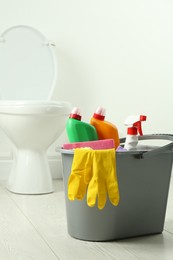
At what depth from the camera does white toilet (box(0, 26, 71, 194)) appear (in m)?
2.28

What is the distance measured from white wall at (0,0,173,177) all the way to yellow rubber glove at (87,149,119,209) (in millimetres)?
1467

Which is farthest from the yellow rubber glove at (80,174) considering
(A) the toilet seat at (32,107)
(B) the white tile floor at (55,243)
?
A: (A) the toilet seat at (32,107)

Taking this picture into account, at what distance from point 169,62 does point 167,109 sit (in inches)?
12.2

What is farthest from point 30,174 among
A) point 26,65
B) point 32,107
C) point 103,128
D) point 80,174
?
point 80,174

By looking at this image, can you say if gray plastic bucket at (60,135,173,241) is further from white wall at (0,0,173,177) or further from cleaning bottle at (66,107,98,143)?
white wall at (0,0,173,177)

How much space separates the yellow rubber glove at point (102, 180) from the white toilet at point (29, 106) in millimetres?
910

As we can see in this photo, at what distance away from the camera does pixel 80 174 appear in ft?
4.60

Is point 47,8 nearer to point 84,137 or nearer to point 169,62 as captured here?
point 169,62

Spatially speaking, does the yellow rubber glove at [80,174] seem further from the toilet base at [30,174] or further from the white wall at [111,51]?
the white wall at [111,51]

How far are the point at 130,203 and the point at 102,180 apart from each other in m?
0.16

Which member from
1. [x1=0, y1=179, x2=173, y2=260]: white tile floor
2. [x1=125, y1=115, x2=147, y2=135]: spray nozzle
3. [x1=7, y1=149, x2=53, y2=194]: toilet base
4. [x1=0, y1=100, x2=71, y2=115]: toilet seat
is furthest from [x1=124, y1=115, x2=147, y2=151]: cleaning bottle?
[x1=7, y1=149, x2=53, y2=194]: toilet base

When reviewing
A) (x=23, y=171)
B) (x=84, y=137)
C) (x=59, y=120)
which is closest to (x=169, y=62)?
(x=59, y=120)

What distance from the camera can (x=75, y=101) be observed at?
112 inches

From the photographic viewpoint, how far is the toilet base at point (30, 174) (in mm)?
2359
